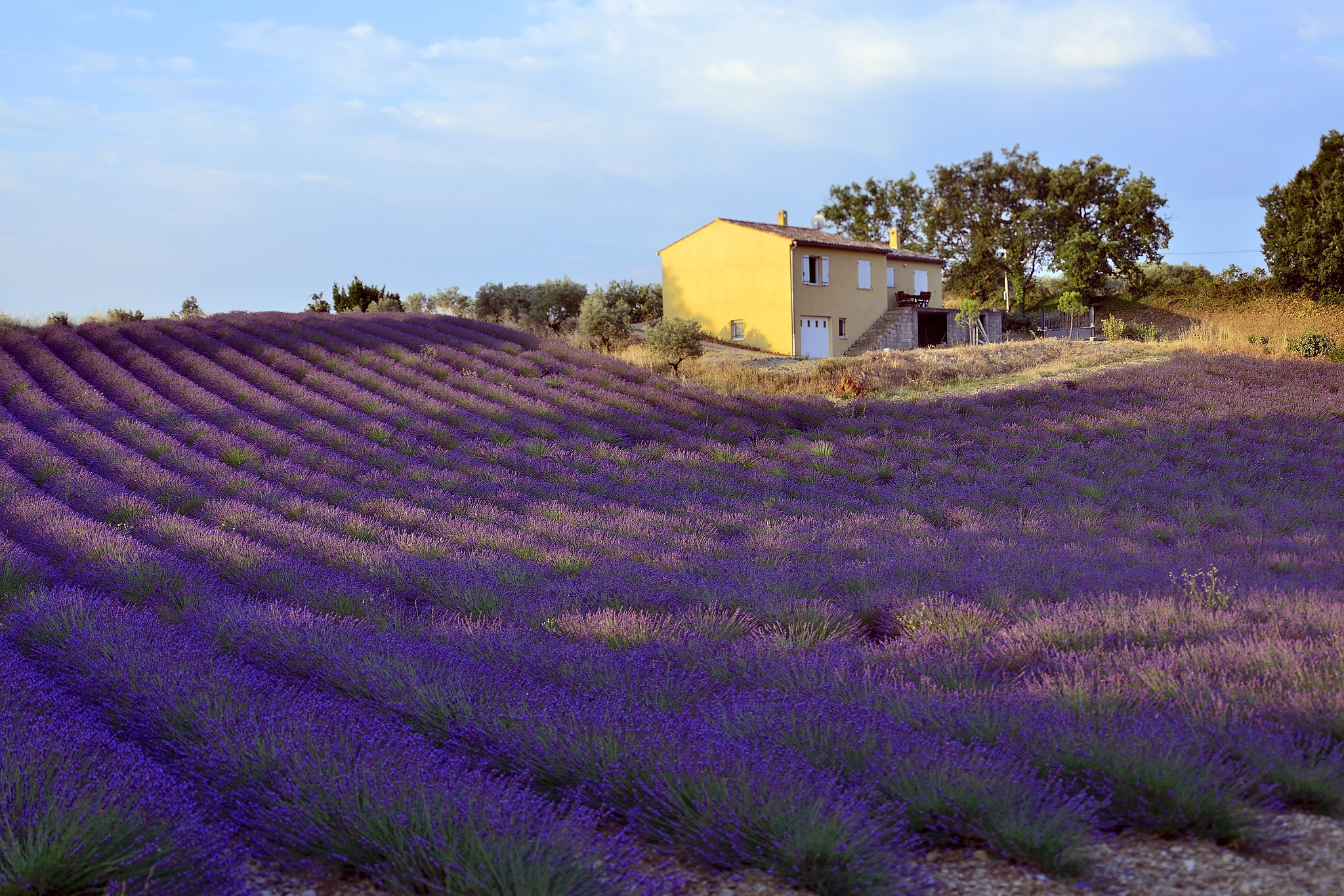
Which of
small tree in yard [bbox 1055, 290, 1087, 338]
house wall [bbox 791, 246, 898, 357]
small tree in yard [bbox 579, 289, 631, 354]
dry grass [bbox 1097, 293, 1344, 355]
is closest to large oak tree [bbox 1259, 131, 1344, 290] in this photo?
dry grass [bbox 1097, 293, 1344, 355]

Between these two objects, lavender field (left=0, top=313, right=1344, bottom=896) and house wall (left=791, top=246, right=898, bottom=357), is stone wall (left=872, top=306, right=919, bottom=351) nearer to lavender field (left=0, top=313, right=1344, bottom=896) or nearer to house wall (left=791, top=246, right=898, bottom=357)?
house wall (left=791, top=246, right=898, bottom=357)

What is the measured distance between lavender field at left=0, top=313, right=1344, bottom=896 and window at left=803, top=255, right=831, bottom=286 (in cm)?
1924

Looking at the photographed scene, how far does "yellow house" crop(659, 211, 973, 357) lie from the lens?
29.5 meters

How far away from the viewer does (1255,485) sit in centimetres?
1048

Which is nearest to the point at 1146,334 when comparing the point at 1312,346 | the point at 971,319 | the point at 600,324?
the point at 1312,346

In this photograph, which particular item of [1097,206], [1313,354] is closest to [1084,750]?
[1313,354]

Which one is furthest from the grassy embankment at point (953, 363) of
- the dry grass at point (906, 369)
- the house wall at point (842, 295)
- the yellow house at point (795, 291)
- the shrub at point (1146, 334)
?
the house wall at point (842, 295)

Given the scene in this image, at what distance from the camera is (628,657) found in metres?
4.14

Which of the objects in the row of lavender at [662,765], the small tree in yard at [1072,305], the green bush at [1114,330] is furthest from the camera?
the small tree in yard at [1072,305]

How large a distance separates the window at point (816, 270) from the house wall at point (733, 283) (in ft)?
2.27

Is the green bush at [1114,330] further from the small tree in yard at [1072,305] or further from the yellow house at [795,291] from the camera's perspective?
the small tree in yard at [1072,305]

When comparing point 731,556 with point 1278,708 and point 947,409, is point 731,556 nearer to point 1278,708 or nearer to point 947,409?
point 1278,708

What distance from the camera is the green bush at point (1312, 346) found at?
2152cm

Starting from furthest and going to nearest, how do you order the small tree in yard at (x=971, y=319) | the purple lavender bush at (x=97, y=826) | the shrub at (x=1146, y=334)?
the small tree in yard at (x=971, y=319)
the shrub at (x=1146, y=334)
the purple lavender bush at (x=97, y=826)
